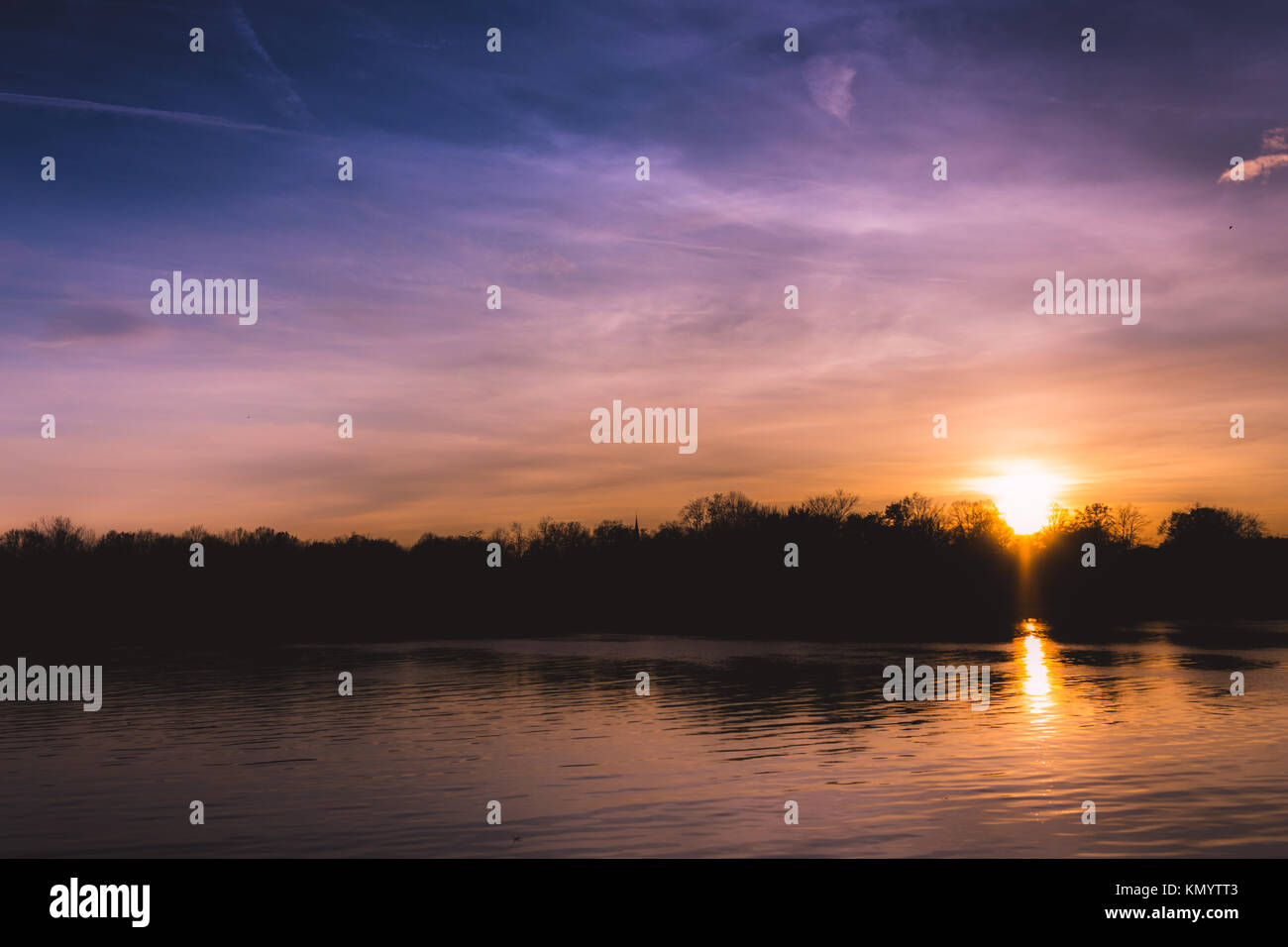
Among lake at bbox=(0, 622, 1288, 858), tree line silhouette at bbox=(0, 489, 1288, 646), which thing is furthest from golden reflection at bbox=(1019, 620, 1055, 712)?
tree line silhouette at bbox=(0, 489, 1288, 646)

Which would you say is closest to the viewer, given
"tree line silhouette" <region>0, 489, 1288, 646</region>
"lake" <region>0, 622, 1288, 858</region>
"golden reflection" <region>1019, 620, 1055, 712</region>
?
"lake" <region>0, 622, 1288, 858</region>

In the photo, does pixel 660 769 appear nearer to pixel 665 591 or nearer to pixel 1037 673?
pixel 1037 673

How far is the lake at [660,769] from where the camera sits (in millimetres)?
21062

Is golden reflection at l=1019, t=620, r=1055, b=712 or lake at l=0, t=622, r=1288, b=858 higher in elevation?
lake at l=0, t=622, r=1288, b=858

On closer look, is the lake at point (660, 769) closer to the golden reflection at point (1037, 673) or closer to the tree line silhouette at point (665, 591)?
the golden reflection at point (1037, 673)

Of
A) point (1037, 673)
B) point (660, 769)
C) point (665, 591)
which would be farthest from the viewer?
point (665, 591)

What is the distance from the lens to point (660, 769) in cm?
2911

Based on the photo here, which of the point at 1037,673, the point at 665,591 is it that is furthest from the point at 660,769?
the point at 665,591

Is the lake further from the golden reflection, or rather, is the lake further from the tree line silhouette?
the tree line silhouette

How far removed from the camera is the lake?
21.1m

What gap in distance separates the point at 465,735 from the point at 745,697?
1583cm

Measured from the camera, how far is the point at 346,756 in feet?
107
